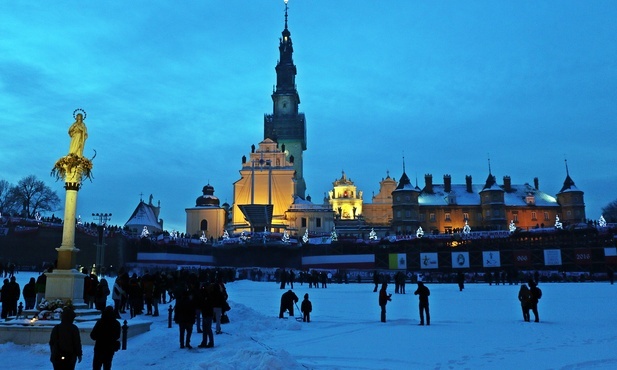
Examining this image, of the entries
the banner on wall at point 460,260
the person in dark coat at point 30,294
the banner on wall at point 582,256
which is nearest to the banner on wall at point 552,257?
the banner on wall at point 582,256

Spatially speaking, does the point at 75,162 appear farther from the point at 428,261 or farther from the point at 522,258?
the point at 522,258

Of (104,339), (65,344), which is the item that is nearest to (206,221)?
(104,339)

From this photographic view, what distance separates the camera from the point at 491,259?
5775 cm

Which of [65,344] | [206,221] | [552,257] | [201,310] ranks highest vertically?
[206,221]

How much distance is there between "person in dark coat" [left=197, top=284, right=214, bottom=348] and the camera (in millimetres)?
12492

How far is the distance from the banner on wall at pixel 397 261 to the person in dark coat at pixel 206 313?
48.9 metres

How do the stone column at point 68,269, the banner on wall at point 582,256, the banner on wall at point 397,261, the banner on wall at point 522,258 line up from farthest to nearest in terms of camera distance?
1. the banner on wall at point 397,261
2. the banner on wall at point 522,258
3. the banner on wall at point 582,256
4. the stone column at point 68,269

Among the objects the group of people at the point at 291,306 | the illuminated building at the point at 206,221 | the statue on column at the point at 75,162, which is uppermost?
the illuminated building at the point at 206,221

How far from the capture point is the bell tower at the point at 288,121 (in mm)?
100875

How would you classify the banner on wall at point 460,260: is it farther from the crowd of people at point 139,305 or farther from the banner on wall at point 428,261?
the crowd of people at point 139,305

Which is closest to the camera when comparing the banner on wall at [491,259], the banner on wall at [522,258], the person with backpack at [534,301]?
the person with backpack at [534,301]

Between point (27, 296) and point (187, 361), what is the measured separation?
9617 mm

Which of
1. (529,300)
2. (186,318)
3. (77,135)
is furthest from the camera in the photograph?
(529,300)

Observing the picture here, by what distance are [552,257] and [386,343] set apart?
1940 inches
